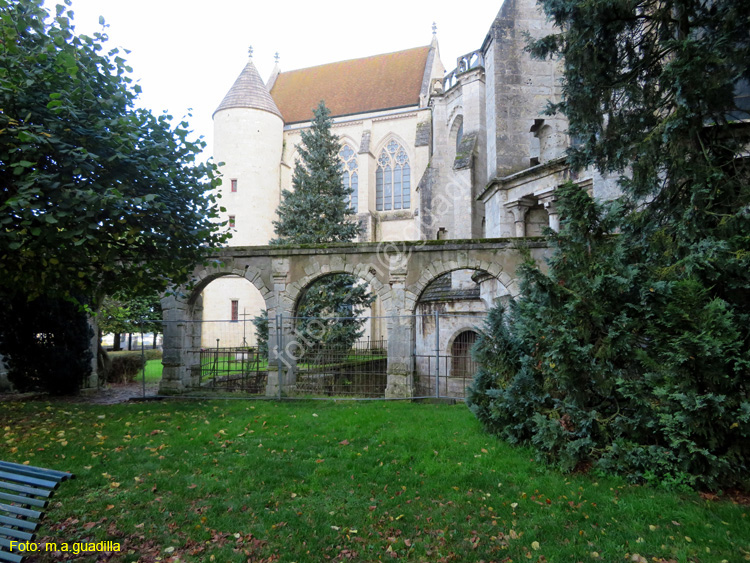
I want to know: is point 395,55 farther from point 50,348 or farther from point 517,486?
point 517,486

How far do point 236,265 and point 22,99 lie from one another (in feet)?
18.2

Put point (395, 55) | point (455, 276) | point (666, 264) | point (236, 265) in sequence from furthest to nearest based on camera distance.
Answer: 1. point (395, 55)
2. point (455, 276)
3. point (236, 265)
4. point (666, 264)

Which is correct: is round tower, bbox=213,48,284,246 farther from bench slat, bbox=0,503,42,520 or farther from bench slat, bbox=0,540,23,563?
bench slat, bbox=0,540,23,563

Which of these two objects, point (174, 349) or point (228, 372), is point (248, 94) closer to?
point (174, 349)

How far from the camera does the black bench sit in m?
2.66

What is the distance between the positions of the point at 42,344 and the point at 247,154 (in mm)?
17606

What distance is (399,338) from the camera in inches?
412

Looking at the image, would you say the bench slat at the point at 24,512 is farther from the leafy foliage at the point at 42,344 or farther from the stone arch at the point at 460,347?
the stone arch at the point at 460,347

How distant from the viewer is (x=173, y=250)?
8.41m

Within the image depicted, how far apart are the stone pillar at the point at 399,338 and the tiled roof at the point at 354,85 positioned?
20207 mm

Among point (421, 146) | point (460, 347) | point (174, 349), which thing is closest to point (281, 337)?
point (174, 349)

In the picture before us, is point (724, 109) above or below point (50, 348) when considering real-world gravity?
above

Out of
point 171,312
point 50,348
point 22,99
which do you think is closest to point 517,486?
point 22,99

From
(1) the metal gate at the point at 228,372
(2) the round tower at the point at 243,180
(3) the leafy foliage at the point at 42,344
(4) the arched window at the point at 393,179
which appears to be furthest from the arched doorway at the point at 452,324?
(2) the round tower at the point at 243,180
